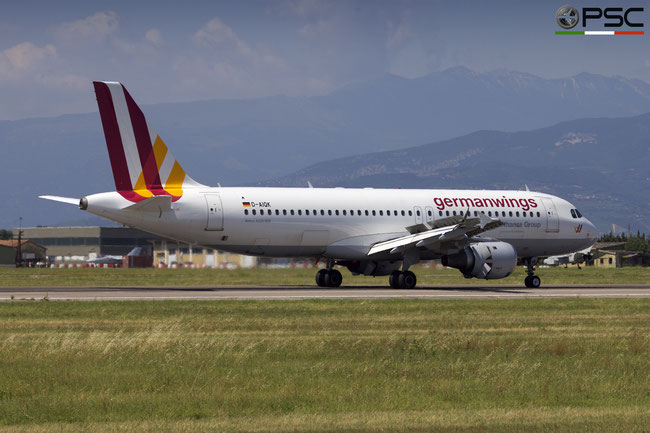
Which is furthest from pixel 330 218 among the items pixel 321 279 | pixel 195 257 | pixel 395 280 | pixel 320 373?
pixel 195 257

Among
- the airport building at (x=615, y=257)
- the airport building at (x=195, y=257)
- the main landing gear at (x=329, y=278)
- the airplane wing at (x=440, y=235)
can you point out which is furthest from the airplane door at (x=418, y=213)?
the airport building at (x=615, y=257)

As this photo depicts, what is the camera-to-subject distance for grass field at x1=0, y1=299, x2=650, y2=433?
43.3 ft

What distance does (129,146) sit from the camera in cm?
4134

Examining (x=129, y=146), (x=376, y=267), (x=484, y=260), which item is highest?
(x=129, y=146)

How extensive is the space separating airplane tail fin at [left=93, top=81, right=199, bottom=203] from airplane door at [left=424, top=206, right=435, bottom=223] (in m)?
12.2

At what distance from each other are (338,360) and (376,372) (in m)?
1.54

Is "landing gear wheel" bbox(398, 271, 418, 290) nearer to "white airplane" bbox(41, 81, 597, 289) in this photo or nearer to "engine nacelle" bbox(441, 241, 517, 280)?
"white airplane" bbox(41, 81, 597, 289)

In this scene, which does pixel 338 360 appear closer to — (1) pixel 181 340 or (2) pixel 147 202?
(1) pixel 181 340

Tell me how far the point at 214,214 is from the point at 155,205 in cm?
266

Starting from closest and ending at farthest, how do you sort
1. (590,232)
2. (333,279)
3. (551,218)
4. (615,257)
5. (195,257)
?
(333,279) → (551,218) → (590,232) → (195,257) → (615,257)

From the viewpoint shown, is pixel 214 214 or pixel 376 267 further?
pixel 376 267

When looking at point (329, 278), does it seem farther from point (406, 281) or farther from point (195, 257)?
point (195, 257)

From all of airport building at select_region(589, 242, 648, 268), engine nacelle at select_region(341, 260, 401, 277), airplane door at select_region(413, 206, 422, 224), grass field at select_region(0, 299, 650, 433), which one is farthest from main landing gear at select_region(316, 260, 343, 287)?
airport building at select_region(589, 242, 648, 268)

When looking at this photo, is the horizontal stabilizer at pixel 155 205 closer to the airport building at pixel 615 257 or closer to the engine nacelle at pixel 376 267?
the engine nacelle at pixel 376 267
